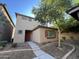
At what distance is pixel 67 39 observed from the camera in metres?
17.8

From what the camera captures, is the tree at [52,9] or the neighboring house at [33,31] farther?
the neighboring house at [33,31]

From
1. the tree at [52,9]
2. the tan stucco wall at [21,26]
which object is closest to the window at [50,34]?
the tree at [52,9]

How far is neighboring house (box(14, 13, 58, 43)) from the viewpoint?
15.1 metres

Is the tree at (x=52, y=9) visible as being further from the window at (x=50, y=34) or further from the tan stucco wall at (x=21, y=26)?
the tan stucco wall at (x=21, y=26)

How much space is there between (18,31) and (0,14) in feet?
18.0

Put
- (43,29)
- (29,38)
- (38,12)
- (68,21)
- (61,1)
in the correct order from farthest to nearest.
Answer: (29,38) < (68,21) < (43,29) < (38,12) < (61,1)

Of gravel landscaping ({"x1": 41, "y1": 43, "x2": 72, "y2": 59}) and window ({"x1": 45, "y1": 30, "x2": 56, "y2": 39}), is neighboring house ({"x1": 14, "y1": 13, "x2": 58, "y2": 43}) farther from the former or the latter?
gravel landscaping ({"x1": 41, "y1": 43, "x2": 72, "y2": 59})

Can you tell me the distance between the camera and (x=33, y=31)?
21.1m

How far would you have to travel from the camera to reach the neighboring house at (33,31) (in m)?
15.1

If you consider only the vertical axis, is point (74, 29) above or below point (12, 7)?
below

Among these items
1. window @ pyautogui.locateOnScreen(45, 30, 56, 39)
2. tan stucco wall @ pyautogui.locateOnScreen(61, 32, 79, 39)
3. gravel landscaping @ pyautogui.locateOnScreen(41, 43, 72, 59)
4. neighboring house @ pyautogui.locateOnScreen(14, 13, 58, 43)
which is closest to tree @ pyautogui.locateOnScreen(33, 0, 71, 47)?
neighboring house @ pyautogui.locateOnScreen(14, 13, 58, 43)

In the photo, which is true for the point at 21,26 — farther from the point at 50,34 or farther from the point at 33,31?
the point at 50,34

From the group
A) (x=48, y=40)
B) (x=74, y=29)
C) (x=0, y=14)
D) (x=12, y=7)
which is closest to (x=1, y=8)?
(x=0, y=14)

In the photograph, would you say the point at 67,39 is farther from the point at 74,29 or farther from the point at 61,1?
the point at 61,1
